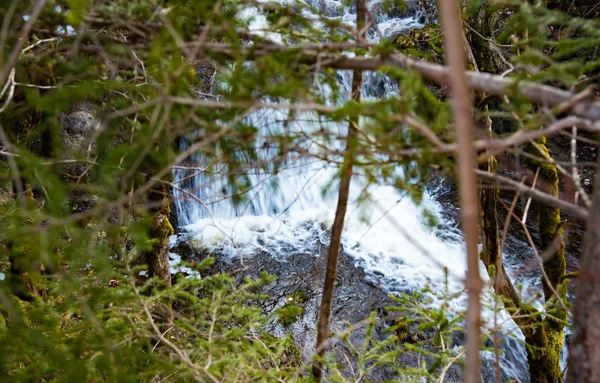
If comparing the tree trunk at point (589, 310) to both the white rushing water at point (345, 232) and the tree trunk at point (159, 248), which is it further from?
the white rushing water at point (345, 232)

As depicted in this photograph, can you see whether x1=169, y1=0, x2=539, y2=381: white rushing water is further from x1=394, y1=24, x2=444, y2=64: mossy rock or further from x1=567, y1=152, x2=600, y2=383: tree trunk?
x1=567, y1=152, x2=600, y2=383: tree trunk

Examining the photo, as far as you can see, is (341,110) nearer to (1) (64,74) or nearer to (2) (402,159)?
(2) (402,159)

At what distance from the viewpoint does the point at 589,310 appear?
1247mm

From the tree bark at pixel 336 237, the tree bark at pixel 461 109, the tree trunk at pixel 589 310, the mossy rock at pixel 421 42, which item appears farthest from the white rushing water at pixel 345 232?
the tree bark at pixel 461 109

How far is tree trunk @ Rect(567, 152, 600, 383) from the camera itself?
124 centimetres

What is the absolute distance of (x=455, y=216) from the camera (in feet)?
26.0

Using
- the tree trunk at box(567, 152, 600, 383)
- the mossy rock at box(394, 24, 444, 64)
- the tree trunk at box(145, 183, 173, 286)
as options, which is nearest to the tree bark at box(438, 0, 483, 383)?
the tree trunk at box(567, 152, 600, 383)

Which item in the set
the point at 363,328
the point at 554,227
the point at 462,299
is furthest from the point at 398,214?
the point at 554,227

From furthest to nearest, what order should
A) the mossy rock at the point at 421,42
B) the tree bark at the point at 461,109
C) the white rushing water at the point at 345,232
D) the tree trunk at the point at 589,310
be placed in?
the mossy rock at the point at 421,42, the white rushing water at the point at 345,232, the tree trunk at the point at 589,310, the tree bark at the point at 461,109

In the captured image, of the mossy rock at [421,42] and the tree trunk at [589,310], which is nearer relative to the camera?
the tree trunk at [589,310]

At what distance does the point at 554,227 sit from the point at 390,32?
672cm

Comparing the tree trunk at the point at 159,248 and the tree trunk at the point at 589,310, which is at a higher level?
the tree trunk at the point at 589,310

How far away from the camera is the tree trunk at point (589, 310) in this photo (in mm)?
1235

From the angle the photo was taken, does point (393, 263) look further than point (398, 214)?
No
